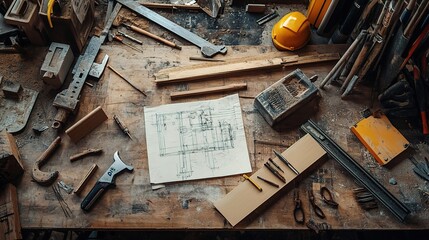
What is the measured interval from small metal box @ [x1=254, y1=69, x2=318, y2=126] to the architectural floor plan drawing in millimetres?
183

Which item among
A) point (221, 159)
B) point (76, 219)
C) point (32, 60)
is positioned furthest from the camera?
point (32, 60)

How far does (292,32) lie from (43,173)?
1.84 m

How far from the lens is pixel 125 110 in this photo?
103 inches

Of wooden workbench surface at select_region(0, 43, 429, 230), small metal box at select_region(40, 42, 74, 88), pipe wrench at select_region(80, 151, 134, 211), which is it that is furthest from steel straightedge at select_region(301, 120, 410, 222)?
small metal box at select_region(40, 42, 74, 88)

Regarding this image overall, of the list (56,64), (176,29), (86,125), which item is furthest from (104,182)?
(176,29)

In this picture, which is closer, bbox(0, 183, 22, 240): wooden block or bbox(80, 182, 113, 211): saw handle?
bbox(0, 183, 22, 240): wooden block

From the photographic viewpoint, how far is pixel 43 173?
2.38m

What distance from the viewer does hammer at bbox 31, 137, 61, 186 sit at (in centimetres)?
235

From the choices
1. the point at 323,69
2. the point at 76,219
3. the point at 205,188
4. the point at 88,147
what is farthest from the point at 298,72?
the point at 76,219

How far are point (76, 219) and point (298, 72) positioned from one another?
1.64 metres

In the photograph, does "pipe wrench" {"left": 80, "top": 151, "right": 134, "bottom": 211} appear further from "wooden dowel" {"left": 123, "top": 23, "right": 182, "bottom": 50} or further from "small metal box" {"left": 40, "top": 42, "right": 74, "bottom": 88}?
"wooden dowel" {"left": 123, "top": 23, "right": 182, "bottom": 50}

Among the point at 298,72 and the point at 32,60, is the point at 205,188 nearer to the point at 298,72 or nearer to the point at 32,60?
the point at 298,72

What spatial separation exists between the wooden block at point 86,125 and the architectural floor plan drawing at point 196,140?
0.29m

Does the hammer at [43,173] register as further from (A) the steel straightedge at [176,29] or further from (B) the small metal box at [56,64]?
(A) the steel straightedge at [176,29]
